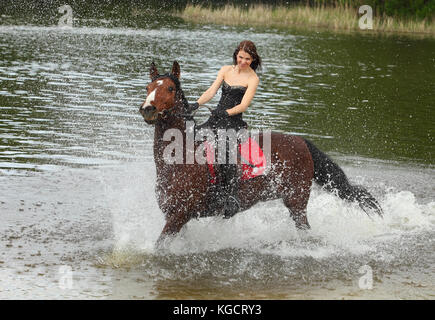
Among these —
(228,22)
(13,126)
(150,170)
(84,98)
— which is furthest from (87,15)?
(150,170)

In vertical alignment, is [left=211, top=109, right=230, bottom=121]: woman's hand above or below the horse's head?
below

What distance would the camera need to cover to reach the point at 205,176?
8.41 meters

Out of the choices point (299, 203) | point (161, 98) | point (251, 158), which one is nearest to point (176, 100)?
point (161, 98)

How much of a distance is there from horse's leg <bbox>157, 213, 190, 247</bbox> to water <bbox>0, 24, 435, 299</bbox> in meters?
0.35

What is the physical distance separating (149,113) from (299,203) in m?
2.82

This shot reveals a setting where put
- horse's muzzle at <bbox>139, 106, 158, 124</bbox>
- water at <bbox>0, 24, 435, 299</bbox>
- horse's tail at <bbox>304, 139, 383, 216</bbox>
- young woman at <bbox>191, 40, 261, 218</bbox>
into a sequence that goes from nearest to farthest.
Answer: horse's muzzle at <bbox>139, 106, 158, 124</bbox> < water at <bbox>0, 24, 435, 299</bbox> < young woman at <bbox>191, 40, 261, 218</bbox> < horse's tail at <bbox>304, 139, 383, 216</bbox>

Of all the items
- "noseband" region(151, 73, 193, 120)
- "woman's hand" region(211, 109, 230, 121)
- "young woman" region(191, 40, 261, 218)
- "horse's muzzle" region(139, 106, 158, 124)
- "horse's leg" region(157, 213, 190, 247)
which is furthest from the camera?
"young woman" region(191, 40, 261, 218)

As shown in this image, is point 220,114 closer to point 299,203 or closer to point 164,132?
point 164,132

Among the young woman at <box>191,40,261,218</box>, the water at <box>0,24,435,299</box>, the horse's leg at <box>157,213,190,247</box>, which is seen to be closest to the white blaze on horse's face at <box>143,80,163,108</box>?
the young woman at <box>191,40,261,218</box>

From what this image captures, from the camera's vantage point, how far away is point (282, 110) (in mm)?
19484

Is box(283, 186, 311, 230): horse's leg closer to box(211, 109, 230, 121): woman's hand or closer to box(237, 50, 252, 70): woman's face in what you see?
box(211, 109, 230, 121): woman's hand

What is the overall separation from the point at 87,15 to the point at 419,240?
41736 millimetres

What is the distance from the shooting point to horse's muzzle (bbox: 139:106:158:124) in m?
7.45

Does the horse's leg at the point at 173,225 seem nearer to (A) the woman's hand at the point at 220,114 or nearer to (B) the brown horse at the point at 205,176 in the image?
(B) the brown horse at the point at 205,176
